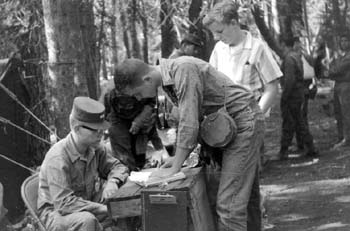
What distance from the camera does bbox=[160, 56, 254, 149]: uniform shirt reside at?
4617mm

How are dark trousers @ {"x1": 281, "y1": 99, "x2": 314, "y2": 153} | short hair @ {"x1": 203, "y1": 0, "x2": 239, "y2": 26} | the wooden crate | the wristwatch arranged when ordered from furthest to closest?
dark trousers @ {"x1": 281, "y1": 99, "x2": 314, "y2": 153} → short hair @ {"x1": 203, "y1": 0, "x2": 239, "y2": 26} → the wristwatch → the wooden crate

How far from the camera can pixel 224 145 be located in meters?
4.85

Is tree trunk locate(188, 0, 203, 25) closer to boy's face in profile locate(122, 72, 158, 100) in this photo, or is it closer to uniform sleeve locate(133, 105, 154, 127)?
uniform sleeve locate(133, 105, 154, 127)

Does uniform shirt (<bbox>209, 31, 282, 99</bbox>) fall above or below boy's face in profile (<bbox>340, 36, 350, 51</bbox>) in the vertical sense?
above

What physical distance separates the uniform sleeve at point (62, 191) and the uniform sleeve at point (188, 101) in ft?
2.67

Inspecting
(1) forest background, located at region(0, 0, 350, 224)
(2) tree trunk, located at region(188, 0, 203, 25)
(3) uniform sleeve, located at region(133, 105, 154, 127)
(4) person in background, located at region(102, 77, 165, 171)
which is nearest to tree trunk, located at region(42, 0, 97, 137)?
(1) forest background, located at region(0, 0, 350, 224)

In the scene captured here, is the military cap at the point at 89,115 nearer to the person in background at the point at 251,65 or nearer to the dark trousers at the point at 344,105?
the person in background at the point at 251,65

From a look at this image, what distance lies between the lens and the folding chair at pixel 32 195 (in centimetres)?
472

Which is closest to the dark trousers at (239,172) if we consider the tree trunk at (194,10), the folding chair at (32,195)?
the folding chair at (32,195)

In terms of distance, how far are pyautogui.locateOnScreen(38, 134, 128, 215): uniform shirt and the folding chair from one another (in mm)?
67

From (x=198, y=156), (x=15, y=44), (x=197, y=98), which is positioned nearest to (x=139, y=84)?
(x=197, y=98)

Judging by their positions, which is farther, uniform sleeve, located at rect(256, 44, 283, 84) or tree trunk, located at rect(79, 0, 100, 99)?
tree trunk, located at rect(79, 0, 100, 99)

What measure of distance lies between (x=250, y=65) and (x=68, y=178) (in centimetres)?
209

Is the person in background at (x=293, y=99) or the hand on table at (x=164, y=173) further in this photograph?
the person in background at (x=293, y=99)
